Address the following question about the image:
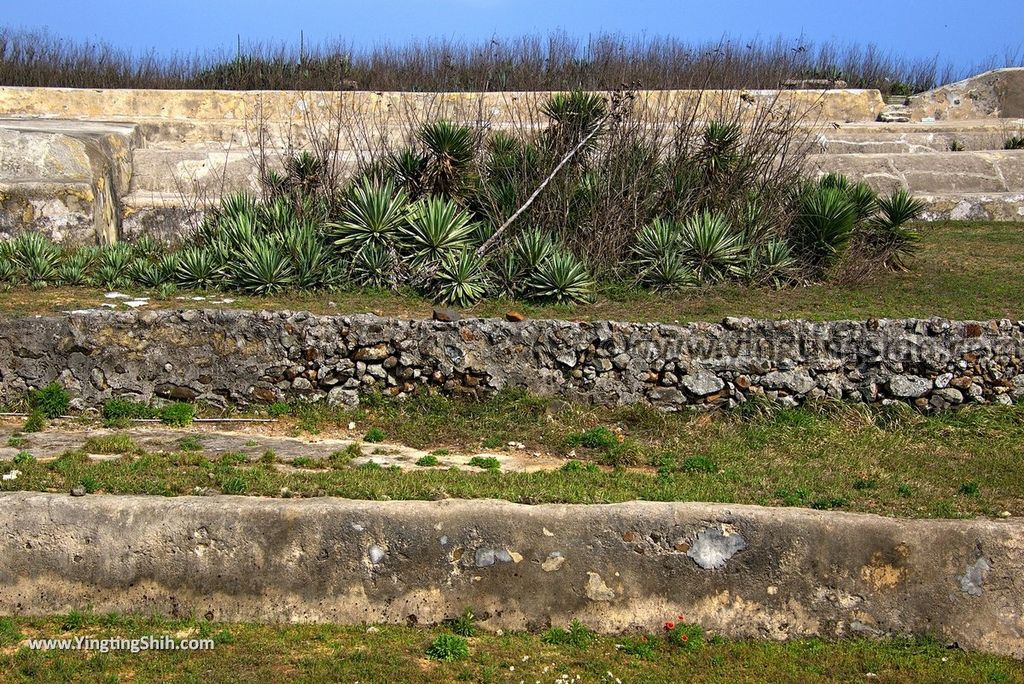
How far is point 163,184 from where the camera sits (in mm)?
11875

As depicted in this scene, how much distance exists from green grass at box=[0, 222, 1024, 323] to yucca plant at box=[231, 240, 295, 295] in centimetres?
16

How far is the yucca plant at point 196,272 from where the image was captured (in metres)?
8.88

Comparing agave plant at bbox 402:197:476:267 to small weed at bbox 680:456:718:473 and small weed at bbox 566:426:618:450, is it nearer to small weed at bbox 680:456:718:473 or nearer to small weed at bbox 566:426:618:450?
small weed at bbox 566:426:618:450

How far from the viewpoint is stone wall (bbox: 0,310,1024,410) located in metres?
7.50

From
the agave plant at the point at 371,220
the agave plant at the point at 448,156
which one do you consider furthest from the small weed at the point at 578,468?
the agave plant at the point at 448,156

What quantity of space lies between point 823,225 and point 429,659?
6.10 m

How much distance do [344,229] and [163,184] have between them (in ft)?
12.3

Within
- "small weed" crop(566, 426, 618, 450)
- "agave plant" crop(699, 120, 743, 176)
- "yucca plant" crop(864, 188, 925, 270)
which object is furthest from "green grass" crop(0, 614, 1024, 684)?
"agave plant" crop(699, 120, 743, 176)

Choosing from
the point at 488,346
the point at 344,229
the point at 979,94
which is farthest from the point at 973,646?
the point at 979,94

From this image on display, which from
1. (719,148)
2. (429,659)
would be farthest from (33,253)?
(719,148)

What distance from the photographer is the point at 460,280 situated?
28.8ft

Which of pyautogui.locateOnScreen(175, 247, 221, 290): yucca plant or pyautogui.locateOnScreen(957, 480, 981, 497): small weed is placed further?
pyautogui.locateOnScreen(175, 247, 221, 290): yucca plant

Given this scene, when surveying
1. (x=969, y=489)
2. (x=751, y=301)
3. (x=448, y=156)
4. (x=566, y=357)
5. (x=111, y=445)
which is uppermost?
(x=448, y=156)

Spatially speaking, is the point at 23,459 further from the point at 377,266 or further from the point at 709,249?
the point at 709,249
